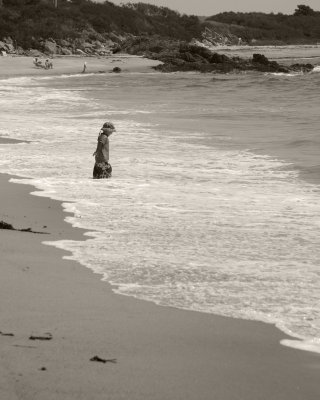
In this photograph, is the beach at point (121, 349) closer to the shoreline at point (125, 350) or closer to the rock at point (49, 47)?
the shoreline at point (125, 350)

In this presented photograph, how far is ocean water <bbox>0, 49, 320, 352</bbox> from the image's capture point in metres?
6.79

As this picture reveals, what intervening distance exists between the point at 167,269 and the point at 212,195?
4548 mm

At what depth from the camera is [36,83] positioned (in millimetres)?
44375

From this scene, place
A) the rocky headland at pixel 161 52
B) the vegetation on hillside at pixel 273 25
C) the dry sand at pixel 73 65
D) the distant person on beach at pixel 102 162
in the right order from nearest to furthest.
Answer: the distant person on beach at pixel 102 162, the dry sand at pixel 73 65, the rocky headland at pixel 161 52, the vegetation on hillside at pixel 273 25

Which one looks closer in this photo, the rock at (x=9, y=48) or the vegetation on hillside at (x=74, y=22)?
the rock at (x=9, y=48)

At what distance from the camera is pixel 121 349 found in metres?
5.20

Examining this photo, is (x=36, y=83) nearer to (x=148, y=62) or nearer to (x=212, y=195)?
(x=148, y=62)

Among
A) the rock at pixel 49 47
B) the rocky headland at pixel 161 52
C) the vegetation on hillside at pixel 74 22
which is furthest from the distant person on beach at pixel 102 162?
the rock at pixel 49 47

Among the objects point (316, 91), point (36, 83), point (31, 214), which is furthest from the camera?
point (36, 83)

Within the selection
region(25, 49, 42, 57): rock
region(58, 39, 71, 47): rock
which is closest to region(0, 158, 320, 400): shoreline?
region(25, 49, 42, 57): rock

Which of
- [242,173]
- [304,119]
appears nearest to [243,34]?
[304,119]

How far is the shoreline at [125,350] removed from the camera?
4.62 meters

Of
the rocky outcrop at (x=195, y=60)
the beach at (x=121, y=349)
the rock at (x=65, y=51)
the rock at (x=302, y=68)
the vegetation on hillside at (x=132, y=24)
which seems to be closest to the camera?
the beach at (x=121, y=349)

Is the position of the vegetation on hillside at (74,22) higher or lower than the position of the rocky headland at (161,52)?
higher
